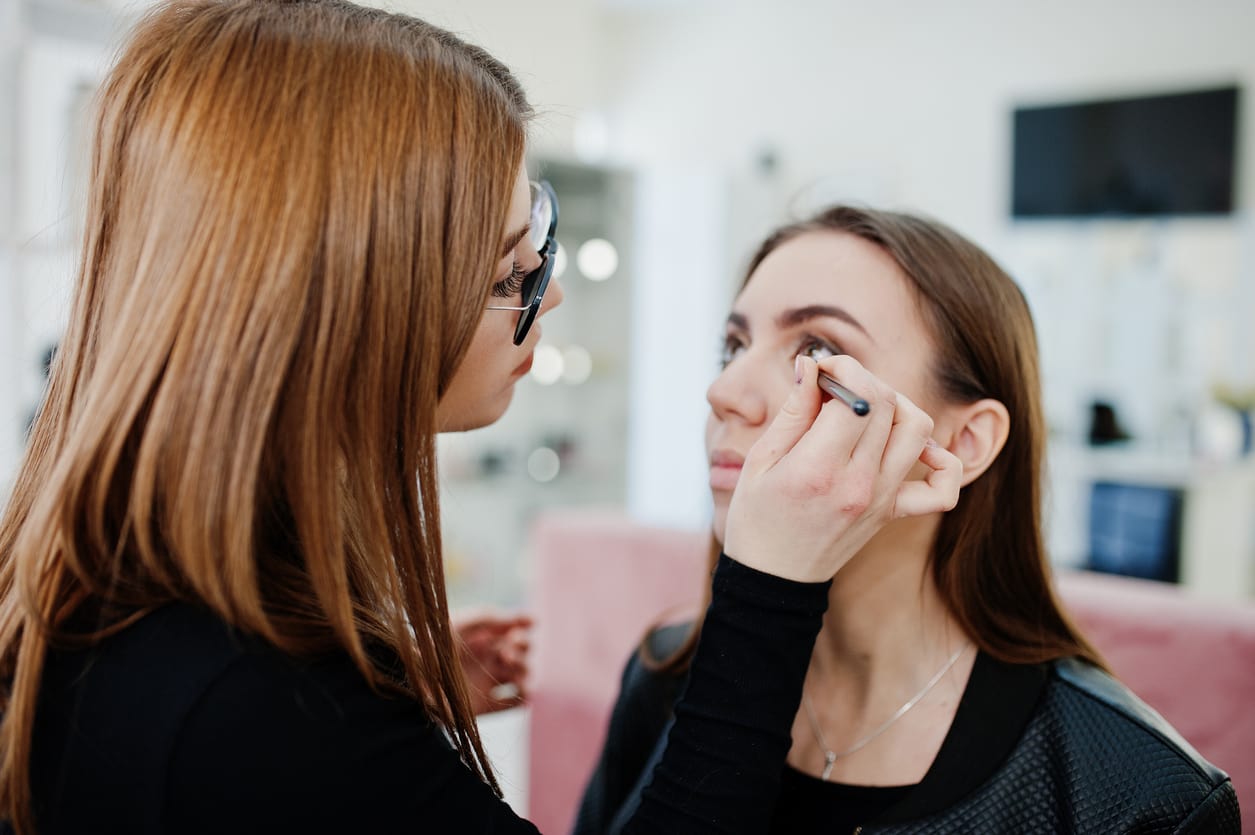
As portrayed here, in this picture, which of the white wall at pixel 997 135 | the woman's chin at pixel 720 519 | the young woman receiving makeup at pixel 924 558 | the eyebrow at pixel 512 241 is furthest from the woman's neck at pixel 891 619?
the white wall at pixel 997 135

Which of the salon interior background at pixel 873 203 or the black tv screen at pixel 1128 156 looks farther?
the black tv screen at pixel 1128 156

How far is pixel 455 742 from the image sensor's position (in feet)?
2.43

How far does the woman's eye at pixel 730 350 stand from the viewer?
1104 millimetres

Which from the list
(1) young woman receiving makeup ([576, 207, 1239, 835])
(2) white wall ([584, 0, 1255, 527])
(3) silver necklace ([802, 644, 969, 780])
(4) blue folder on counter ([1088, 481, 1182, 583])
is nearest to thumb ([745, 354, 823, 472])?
(1) young woman receiving makeup ([576, 207, 1239, 835])

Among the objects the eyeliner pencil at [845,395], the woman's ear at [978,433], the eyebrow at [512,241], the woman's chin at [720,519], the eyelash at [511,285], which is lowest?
the woman's chin at [720,519]

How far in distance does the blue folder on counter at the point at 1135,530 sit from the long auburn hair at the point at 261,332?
3.73 meters

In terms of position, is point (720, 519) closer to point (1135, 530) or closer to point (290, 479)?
point (290, 479)

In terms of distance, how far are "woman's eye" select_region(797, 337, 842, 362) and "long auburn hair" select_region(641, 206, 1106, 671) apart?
104mm

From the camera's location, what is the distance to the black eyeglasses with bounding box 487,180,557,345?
80cm

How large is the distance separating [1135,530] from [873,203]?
1.75 meters

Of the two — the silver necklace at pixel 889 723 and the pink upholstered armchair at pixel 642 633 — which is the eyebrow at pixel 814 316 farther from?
the pink upholstered armchair at pixel 642 633

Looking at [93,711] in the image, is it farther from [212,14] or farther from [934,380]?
[934,380]

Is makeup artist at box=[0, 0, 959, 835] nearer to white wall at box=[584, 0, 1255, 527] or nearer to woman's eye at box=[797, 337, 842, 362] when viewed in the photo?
woman's eye at box=[797, 337, 842, 362]

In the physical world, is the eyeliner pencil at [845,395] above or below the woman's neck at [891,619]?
above
